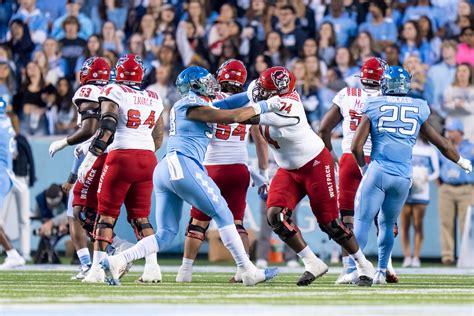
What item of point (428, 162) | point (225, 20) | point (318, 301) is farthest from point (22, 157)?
point (318, 301)

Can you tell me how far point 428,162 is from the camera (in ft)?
54.3

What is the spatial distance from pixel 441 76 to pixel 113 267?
8348 mm

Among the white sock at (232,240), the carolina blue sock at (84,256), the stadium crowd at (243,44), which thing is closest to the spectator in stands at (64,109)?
the stadium crowd at (243,44)

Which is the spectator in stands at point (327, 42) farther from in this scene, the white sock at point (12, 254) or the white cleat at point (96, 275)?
the white cleat at point (96, 275)

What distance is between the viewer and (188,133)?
34.5 feet

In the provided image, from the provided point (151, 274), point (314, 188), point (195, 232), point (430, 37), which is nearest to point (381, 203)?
point (314, 188)

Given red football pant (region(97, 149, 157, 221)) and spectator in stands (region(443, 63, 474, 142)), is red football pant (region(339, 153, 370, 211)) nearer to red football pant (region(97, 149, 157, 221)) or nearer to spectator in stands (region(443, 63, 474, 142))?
red football pant (region(97, 149, 157, 221))

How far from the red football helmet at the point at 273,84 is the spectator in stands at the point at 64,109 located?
276 inches

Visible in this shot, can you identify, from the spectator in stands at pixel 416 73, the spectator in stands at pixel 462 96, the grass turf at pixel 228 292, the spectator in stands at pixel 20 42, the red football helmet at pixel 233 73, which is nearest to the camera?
the grass turf at pixel 228 292

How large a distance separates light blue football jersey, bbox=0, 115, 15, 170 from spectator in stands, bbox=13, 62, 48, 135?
263 centimetres

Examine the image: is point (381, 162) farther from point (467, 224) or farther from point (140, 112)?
point (467, 224)

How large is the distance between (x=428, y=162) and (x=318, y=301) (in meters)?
8.02

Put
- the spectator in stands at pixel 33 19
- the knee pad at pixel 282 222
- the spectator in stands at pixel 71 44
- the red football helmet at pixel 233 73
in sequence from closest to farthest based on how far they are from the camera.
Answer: the knee pad at pixel 282 222 → the red football helmet at pixel 233 73 → the spectator in stands at pixel 71 44 → the spectator in stands at pixel 33 19

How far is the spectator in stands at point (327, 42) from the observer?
59.2ft
